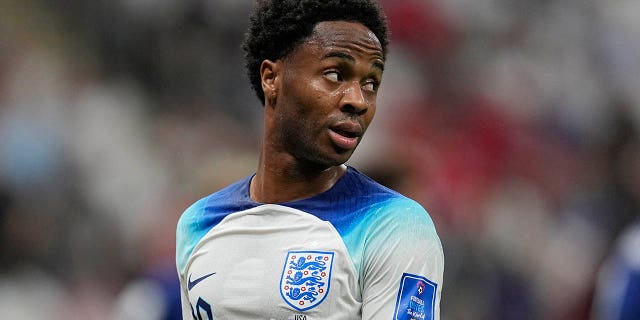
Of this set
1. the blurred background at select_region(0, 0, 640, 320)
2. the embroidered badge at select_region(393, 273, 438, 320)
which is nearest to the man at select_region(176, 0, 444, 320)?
the embroidered badge at select_region(393, 273, 438, 320)

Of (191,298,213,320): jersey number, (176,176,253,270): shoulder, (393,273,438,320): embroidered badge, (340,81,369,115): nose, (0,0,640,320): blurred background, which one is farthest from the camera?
(0,0,640,320): blurred background

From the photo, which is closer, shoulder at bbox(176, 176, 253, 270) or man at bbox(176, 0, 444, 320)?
man at bbox(176, 0, 444, 320)

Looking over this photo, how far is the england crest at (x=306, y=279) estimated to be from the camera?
2938mm

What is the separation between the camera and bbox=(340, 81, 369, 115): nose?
3010 mm

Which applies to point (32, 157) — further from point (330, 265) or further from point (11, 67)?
point (330, 265)

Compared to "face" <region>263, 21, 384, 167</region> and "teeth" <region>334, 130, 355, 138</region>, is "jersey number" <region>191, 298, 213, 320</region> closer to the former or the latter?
"face" <region>263, 21, 384, 167</region>

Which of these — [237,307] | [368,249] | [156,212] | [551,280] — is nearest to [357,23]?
[368,249]

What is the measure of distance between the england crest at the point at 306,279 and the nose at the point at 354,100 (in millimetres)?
422

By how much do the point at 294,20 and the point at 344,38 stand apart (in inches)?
7.6

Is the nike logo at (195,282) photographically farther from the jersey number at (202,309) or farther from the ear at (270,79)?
the ear at (270,79)

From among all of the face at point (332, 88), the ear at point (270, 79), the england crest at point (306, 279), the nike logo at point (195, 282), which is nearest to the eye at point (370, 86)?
the face at point (332, 88)

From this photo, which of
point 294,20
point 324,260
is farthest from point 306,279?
point 294,20

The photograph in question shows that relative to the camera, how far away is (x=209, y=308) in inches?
125

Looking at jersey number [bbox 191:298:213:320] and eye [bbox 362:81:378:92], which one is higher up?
eye [bbox 362:81:378:92]
